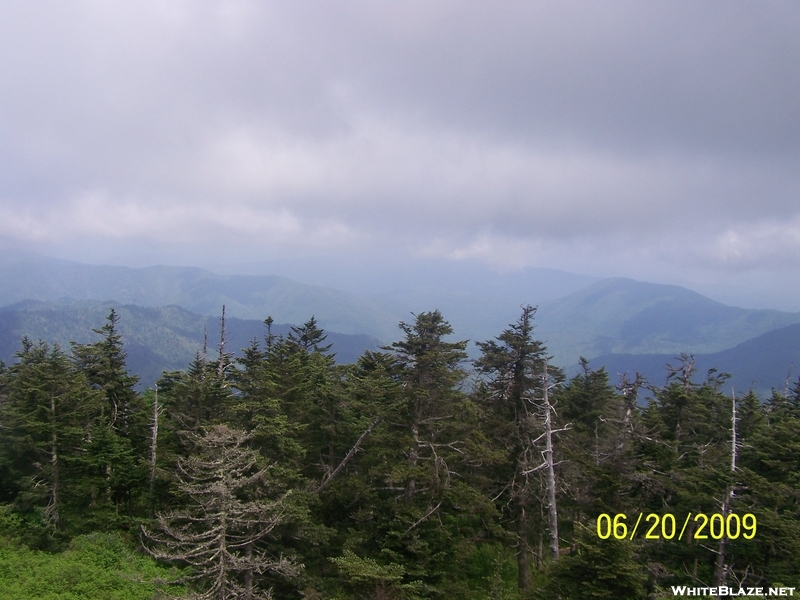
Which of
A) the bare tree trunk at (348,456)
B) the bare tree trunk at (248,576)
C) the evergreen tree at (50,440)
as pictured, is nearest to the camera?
the bare tree trunk at (248,576)

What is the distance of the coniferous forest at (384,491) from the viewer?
1343 centimetres

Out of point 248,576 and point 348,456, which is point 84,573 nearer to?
point 248,576

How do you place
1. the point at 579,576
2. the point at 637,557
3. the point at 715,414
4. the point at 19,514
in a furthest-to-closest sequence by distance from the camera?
the point at 715,414 < the point at 19,514 < the point at 637,557 < the point at 579,576

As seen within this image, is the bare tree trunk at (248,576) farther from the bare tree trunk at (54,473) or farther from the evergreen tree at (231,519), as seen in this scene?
the bare tree trunk at (54,473)

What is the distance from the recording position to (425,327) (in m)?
16.8

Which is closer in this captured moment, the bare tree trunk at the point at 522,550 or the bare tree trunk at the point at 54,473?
the bare tree trunk at the point at 522,550

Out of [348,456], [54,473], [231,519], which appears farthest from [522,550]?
[54,473]

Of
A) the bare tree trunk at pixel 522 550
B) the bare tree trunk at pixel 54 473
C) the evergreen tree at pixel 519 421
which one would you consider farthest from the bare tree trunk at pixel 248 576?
the bare tree trunk at pixel 54 473

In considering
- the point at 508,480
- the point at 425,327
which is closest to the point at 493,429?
the point at 508,480

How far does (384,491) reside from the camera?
18.1 meters

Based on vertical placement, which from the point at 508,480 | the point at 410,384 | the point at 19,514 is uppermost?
the point at 410,384

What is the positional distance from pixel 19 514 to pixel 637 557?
84.5ft

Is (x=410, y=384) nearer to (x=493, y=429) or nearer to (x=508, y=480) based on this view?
(x=493, y=429)

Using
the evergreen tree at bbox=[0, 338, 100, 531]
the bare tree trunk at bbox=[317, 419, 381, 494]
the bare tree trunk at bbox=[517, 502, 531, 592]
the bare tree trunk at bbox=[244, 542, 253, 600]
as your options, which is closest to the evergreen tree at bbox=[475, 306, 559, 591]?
the bare tree trunk at bbox=[517, 502, 531, 592]
